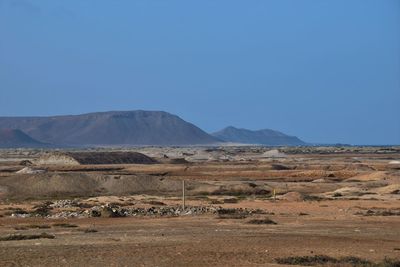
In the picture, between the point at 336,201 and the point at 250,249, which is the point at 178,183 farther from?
the point at 250,249

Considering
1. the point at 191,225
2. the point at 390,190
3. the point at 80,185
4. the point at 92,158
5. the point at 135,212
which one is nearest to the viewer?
the point at 191,225

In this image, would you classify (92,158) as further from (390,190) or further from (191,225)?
(191,225)

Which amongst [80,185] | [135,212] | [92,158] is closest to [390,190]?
[80,185]

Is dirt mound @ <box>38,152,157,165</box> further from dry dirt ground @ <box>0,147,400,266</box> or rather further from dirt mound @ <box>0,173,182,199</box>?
dry dirt ground @ <box>0,147,400,266</box>

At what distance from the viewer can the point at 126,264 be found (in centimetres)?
1722

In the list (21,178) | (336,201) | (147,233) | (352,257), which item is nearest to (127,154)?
(21,178)

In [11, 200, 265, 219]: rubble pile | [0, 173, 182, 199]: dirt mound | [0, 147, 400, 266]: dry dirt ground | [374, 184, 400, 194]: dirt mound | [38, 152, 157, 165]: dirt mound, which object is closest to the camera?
[0, 147, 400, 266]: dry dirt ground

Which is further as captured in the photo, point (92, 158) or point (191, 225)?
point (92, 158)

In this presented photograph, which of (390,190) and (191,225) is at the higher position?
(390,190)

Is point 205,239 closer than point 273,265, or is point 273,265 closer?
point 273,265

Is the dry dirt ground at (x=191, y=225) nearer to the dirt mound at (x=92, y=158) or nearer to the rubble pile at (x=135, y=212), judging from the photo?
the rubble pile at (x=135, y=212)

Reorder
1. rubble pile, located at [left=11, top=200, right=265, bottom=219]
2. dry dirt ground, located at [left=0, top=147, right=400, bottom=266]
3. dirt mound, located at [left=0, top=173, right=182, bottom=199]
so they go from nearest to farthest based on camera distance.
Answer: dry dirt ground, located at [left=0, top=147, right=400, bottom=266], rubble pile, located at [left=11, top=200, right=265, bottom=219], dirt mound, located at [left=0, top=173, right=182, bottom=199]

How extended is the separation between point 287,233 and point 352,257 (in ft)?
23.2

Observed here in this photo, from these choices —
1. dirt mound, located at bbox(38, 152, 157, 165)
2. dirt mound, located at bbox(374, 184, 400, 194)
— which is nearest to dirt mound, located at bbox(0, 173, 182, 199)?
dirt mound, located at bbox(374, 184, 400, 194)
